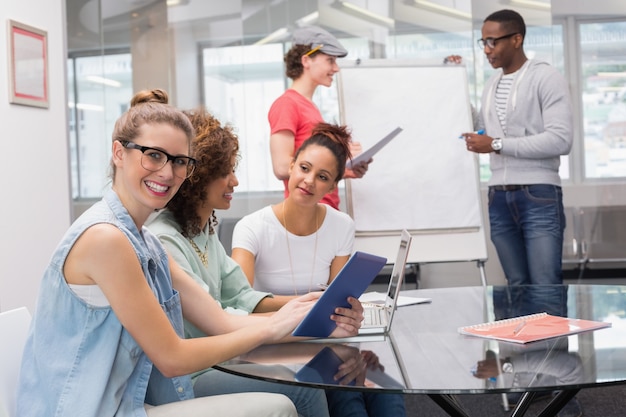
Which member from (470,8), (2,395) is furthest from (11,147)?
(470,8)

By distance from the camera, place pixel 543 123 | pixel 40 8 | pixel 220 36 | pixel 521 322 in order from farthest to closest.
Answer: pixel 220 36
pixel 40 8
pixel 543 123
pixel 521 322

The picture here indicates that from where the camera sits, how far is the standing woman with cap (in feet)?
11.0

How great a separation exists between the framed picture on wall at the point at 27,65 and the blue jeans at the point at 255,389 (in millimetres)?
2345

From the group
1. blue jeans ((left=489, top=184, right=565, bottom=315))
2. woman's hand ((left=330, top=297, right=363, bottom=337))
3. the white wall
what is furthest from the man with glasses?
the white wall

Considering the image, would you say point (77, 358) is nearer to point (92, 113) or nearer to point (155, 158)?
point (155, 158)

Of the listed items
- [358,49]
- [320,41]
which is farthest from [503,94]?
[358,49]

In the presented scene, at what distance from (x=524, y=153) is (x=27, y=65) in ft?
7.91

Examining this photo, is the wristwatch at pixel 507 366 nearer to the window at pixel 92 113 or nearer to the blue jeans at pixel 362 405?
the blue jeans at pixel 362 405

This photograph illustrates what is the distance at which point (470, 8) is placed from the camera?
5.21 meters

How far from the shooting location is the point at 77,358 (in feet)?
4.85

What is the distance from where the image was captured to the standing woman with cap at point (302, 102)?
3344 millimetres

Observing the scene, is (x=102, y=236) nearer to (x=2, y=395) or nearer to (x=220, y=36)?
(x=2, y=395)

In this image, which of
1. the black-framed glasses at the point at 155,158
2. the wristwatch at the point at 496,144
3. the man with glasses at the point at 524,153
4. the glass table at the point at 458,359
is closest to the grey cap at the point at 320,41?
the man with glasses at the point at 524,153

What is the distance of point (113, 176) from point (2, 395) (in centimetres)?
50
